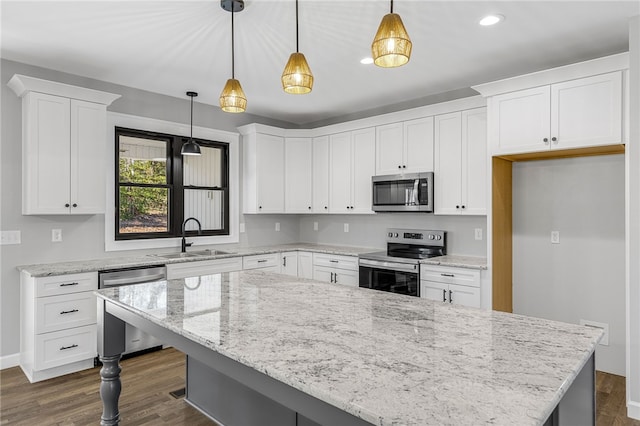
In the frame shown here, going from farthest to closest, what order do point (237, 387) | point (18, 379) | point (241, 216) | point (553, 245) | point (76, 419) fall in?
point (241, 216) < point (553, 245) < point (18, 379) < point (76, 419) < point (237, 387)

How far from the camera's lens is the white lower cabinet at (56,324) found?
3115 millimetres

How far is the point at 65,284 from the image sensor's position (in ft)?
10.5

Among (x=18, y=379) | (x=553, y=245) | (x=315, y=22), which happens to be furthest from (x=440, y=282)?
(x=18, y=379)

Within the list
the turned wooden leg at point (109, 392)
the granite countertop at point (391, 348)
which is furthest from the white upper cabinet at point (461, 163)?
the turned wooden leg at point (109, 392)

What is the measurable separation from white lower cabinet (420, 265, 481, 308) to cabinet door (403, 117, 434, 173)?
106 cm

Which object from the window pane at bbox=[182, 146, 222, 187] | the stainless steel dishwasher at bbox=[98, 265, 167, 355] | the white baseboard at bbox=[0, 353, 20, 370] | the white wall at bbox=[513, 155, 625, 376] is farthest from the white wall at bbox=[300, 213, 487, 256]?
the white baseboard at bbox=[0, 353, 20, 370]

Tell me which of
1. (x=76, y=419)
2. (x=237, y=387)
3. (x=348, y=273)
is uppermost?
(x=348, y=273)

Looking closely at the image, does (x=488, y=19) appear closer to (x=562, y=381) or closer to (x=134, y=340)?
(x=562, y=381)

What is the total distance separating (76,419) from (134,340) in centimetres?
114

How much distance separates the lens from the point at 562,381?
1042 millimetres

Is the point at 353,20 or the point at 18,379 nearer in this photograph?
the point at 353,20

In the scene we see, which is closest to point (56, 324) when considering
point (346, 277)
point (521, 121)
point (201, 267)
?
point (201, 267)

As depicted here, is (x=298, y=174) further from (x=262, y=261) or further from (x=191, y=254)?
(x=191, y=254)

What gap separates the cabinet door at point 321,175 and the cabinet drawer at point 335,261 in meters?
0.64
